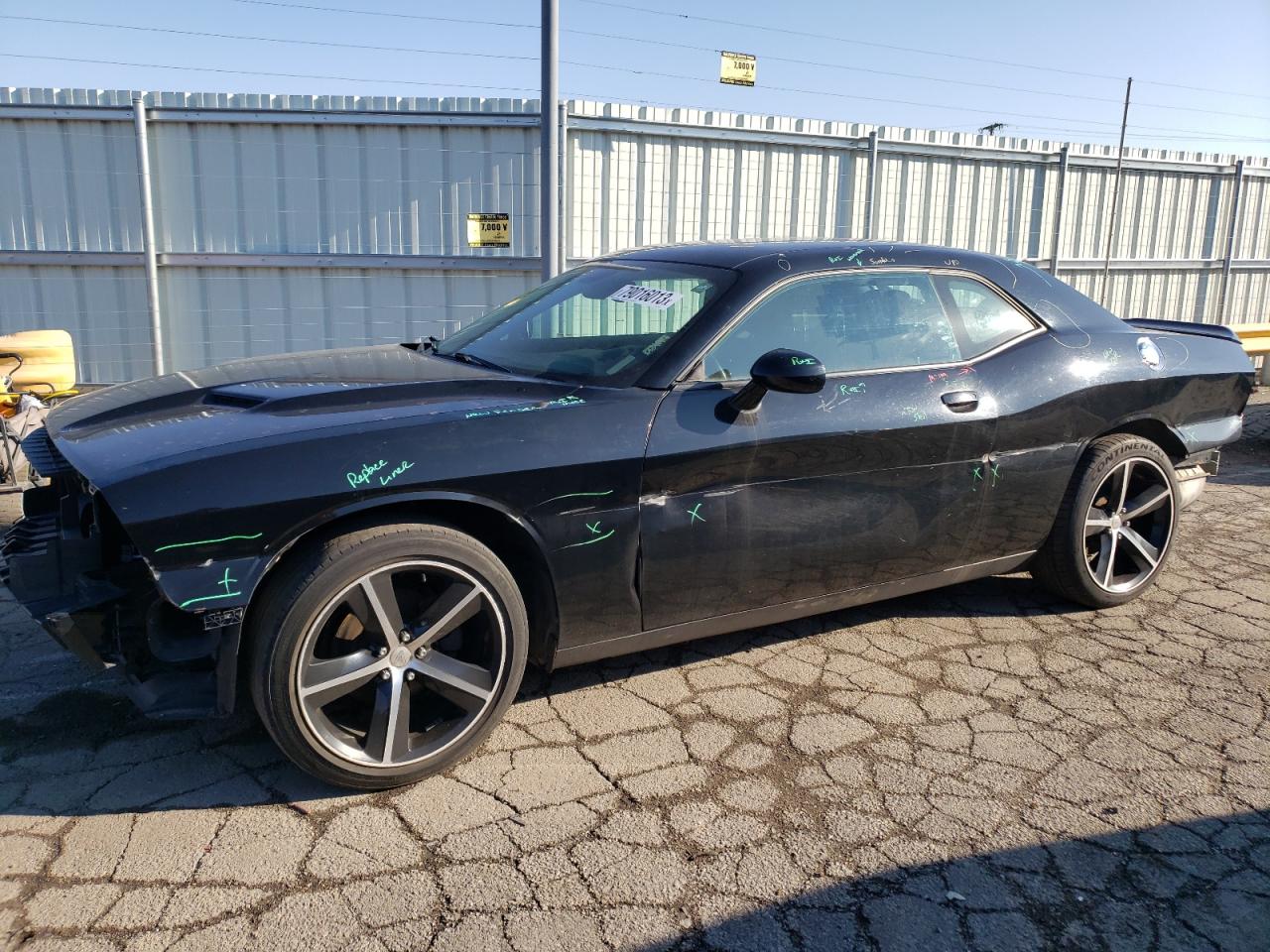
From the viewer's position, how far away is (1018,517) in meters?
4.03

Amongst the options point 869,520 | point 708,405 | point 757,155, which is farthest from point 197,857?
point 757,155

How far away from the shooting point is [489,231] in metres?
8.12

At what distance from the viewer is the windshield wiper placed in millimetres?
3601

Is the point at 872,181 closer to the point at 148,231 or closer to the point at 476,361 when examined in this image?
the point at 148,231

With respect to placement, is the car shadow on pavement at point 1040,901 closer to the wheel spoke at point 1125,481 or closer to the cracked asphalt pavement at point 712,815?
the cracked asphalt pavement at point 712,815

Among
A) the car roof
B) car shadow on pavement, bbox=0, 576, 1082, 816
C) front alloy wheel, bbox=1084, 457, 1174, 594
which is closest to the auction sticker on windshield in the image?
the car roof

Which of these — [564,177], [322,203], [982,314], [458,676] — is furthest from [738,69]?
[458,676]

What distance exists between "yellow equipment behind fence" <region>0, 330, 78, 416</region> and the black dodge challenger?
3.72 m

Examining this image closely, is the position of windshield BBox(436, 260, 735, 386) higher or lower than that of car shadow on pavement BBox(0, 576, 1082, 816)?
higher

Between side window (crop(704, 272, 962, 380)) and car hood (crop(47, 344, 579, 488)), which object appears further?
side window (crop(704, 272, 962, 380))

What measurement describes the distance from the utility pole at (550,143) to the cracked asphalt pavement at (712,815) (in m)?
4.04

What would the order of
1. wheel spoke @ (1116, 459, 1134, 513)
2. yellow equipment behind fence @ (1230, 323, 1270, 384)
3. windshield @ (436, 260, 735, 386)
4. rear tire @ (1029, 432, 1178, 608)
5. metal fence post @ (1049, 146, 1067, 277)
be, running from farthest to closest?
metal fence post @ (1049, 146, 1067, 277)
yellow equipment behind fence @ (1230, 323, 1270, 384)
wheel spoke @ (1116, 459, 1134, 513)
rear tire @ (1029, 432, 1178, 608)
windshield @ (436, 260, 735, 386)

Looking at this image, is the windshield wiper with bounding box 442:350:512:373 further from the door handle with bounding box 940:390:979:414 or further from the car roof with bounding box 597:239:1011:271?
the door handle with bounding box 940:390:979:414

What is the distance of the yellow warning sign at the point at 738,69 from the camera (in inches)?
348
